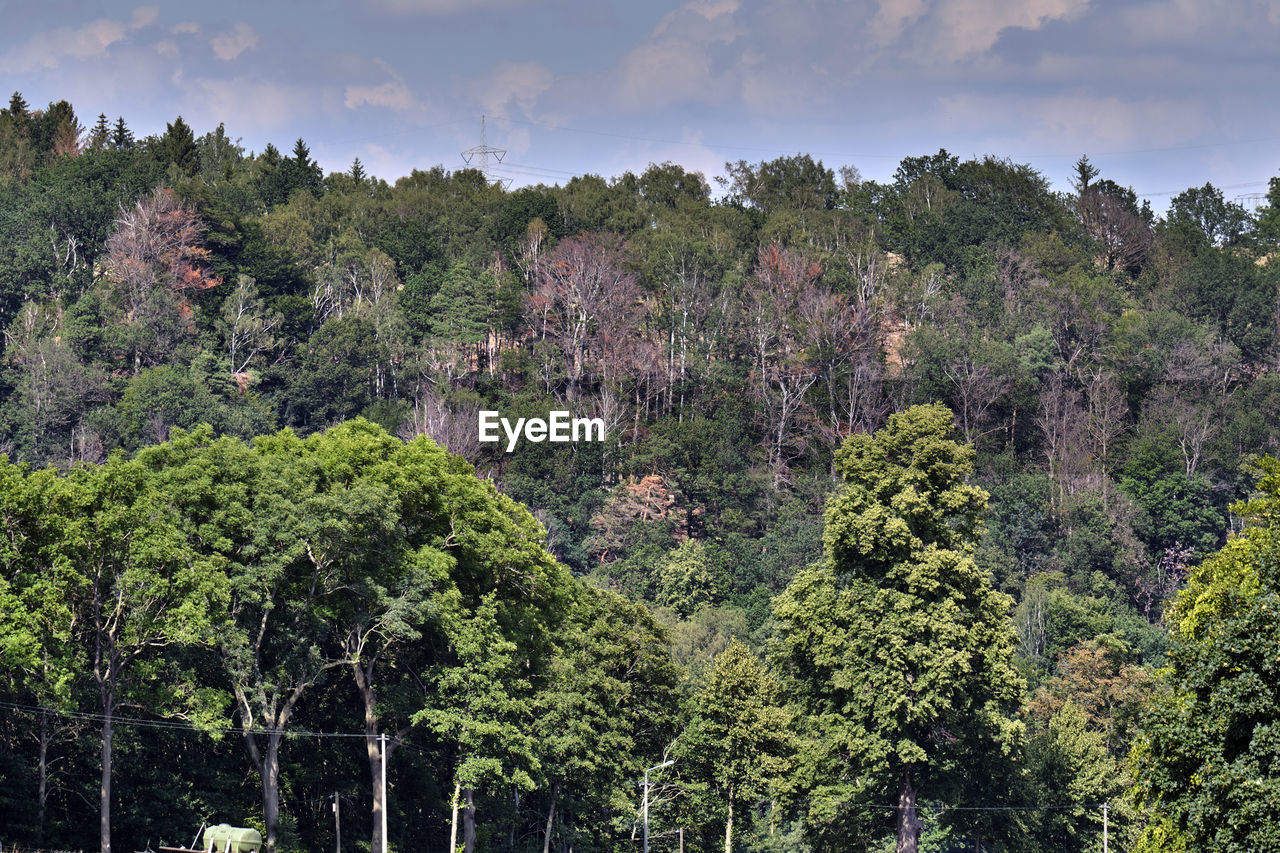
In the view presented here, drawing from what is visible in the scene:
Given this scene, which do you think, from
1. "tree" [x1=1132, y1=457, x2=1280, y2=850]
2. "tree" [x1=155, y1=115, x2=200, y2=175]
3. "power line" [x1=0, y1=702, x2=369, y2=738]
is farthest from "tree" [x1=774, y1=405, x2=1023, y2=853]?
"tree" [x1=155, y1=115, x2=200, y2=175]

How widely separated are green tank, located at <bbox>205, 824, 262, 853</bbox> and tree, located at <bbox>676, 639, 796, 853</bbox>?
16.1 metres

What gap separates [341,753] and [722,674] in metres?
13.4

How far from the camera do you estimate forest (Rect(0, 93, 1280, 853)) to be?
165 feet

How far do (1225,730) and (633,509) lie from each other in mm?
79677

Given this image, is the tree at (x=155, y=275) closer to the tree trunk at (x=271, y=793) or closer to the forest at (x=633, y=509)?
the forest at (x=633, y=509)

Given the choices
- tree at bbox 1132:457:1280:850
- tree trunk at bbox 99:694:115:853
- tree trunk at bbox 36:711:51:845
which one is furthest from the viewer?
tree trunk at bbox 36:711:51:845

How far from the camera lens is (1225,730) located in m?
31.7

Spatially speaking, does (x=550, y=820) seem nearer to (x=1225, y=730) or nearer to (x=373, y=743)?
(x=373, y=743)

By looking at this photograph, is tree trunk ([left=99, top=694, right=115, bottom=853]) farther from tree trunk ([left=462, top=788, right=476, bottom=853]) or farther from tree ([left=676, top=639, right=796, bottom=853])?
tree ([left=676, top=639, right=796, bottom=853])

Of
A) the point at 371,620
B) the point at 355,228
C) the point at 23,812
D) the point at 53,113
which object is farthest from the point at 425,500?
the point at 53,113

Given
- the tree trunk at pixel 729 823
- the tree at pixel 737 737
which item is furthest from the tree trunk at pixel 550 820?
the tree trunk at pixel 729 823

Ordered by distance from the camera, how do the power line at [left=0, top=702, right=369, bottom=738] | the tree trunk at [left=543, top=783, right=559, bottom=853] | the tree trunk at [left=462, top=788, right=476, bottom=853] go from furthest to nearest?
1. the tree trunk at [left=543, top=783, right=559, bottom=853]
2. the tree trunk at [left=462, top=788, right=476, bottom=853]
3. the power line at [left=0, top=702, right=369, bottom=738]

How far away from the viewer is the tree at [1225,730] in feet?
101

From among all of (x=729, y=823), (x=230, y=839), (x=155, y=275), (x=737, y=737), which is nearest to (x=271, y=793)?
(x=230, y=839)
